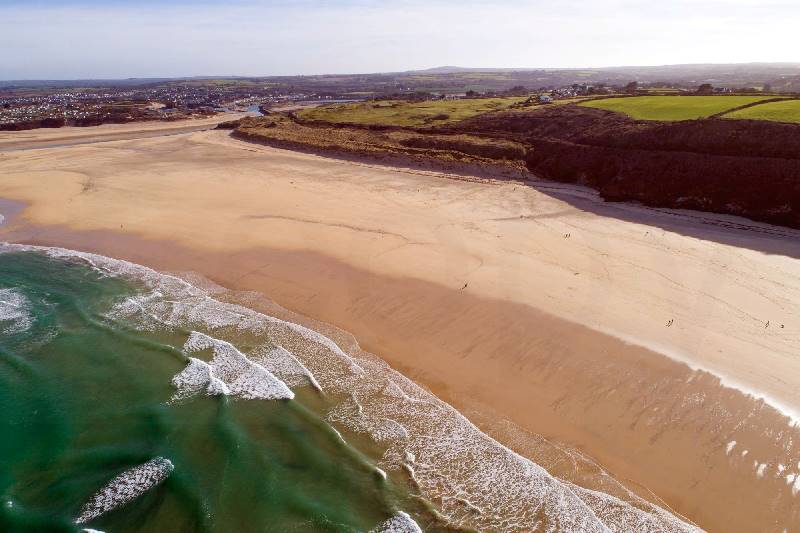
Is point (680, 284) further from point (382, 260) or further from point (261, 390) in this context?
point (261, 390)

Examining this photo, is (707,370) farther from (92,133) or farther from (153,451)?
(92,133)

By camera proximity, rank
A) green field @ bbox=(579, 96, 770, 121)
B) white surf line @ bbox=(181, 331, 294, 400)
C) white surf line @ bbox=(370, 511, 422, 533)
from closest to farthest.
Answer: white surf line @ bbox=(370, 511, 422, 533) < white surf line @ bbox=(181, 331, 294, 400) < green field @ bbox=(579, 96, 770, 121)

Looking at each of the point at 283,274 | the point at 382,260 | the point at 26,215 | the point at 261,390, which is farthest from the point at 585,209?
the point at 26,215

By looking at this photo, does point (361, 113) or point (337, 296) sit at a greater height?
point (361, 113)

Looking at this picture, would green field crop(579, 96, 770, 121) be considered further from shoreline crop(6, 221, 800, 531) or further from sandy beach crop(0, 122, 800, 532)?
shoreline crop(6, 221, 800, 531)

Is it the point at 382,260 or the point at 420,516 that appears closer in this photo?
the point at 420,516

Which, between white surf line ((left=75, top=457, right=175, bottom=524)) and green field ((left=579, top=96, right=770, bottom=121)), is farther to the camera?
green field ((left=579, top=96, right=770, bottom=121))

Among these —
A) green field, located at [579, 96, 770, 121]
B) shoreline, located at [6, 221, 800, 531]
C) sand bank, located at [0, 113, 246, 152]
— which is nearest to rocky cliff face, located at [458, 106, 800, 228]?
green field, located at [579, 96, 770, 121]

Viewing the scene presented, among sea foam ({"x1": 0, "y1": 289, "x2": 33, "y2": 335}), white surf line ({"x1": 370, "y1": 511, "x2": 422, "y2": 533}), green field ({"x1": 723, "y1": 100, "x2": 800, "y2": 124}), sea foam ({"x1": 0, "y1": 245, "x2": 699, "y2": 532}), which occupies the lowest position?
white surf line ({"x1": 370, "y1": 511, "x2": 422, "y2": 533})

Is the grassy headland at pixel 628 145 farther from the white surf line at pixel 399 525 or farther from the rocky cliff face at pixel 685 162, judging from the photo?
the white surf line at pixel 399 525
